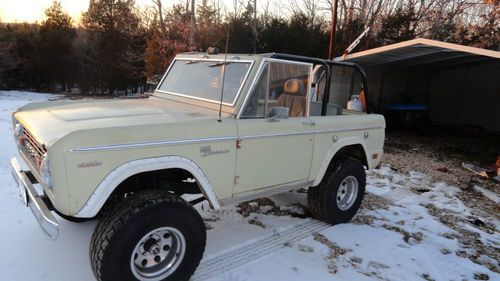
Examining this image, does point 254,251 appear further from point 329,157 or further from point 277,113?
point 277,113

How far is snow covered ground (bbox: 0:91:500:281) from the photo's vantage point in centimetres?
342

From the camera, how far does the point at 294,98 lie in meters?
3.96

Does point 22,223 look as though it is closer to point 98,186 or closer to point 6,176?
point 6,176

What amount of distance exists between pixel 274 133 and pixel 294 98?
0.61m

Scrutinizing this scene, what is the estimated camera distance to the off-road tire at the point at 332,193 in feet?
14.5

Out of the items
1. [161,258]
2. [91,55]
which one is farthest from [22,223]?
[91,55]

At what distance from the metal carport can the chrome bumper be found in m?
9.99

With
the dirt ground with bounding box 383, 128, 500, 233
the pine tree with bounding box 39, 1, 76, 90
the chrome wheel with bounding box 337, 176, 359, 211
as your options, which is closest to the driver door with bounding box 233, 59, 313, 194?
the chrome wheel with bounding box 337, 176, 359, 211

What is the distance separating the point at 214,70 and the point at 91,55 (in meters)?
21.0

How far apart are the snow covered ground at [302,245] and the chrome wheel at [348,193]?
29 centimetres

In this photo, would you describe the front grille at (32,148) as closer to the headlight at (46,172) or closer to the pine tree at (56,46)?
the headlight at (46,172)

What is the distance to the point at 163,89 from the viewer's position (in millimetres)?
4551

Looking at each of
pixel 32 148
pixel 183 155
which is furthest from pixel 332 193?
pixel 32 148

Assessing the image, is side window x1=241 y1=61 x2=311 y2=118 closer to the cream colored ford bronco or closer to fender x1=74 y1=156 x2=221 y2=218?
the cream colored ford bronco
